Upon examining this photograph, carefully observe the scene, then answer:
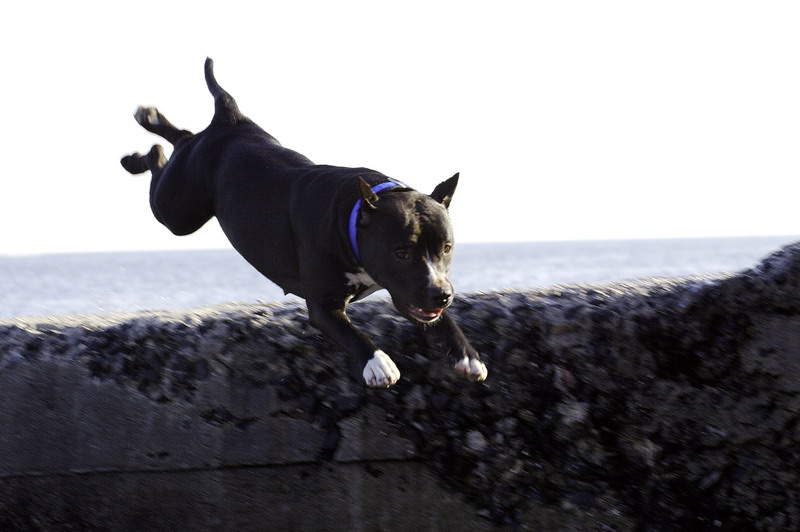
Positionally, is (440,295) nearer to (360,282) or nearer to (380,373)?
(380,373)

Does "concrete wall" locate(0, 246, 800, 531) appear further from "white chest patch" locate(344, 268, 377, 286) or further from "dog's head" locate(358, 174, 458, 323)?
"dog's head" locate(358, 174, 458, 323)

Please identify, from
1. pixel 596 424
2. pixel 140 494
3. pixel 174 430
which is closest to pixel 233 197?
pixel 174 430

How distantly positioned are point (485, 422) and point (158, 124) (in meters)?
2.88

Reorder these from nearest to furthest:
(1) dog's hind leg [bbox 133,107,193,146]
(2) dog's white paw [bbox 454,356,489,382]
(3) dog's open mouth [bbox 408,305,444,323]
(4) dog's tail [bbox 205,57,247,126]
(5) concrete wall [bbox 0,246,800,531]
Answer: (3) dog's open mouth [bbox 408,305,444,323], (2) dog's white paw [bbox 454,356,489,382], (5) concrete wall [bbox 0,246,800,531], (4) dog's tail [bbox 205,57,247,126], (1) dog's hind leg [bbox 133,107,193,146]

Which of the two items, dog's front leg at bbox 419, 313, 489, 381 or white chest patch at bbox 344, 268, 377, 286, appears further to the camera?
white chest patch at bbox 344, 268, 377, 286

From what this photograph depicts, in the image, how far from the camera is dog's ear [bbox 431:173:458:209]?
443 centimetres

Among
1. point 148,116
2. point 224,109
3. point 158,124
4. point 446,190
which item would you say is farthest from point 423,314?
point 148,116

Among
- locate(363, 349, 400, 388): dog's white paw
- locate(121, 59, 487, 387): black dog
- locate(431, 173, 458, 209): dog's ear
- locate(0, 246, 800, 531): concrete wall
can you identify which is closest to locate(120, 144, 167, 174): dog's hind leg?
locate(121, 59, 487, 387): black dog

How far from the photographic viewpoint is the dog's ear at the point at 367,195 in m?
4.11

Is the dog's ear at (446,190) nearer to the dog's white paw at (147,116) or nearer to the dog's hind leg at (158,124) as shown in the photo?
the dog's hind leg at (158,124)

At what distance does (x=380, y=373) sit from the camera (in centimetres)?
414

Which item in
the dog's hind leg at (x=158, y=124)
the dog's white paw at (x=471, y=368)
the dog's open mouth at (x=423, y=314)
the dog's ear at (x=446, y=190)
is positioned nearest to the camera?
the dog's open mouth at (x=423, y=314)

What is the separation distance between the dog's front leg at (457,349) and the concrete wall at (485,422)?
2.53 feet

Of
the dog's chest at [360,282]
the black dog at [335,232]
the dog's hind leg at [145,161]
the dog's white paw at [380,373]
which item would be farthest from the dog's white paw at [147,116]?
the dog's white paw at [380,373]
